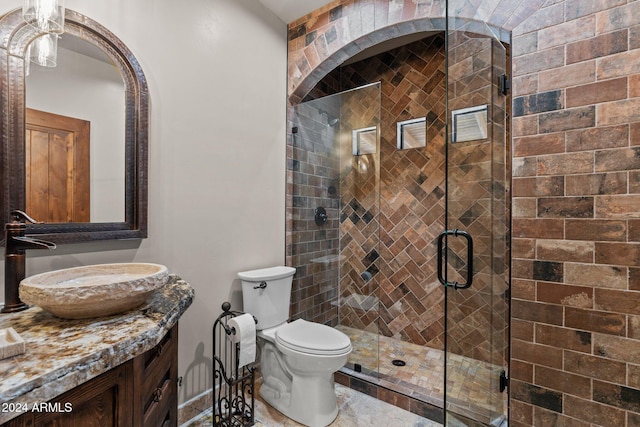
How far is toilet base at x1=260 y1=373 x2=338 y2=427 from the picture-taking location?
183 cm

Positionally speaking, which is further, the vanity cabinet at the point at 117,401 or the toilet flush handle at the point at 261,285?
the toilet flush handle at the point at 261,285

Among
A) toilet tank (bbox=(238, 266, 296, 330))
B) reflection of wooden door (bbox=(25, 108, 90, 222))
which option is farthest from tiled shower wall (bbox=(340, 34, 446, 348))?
reflection of wooden door (bbox=(25, 108, 90, 222))

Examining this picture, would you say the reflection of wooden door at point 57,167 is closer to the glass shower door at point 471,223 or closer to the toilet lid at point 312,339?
the toilet lid at point 312,339

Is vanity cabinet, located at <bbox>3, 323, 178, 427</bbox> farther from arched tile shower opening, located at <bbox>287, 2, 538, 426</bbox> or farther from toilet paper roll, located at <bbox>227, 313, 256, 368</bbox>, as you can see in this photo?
arched tile shower opening, located at <bbox>287, 2, 538, 426</bbox>

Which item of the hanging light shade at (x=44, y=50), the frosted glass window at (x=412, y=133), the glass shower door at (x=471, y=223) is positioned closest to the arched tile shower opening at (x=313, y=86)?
the glass shower door at (x=471, y=223)

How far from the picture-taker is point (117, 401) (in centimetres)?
81

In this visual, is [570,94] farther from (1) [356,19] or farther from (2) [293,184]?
(2) [293,184]

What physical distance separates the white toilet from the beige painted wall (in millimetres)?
195

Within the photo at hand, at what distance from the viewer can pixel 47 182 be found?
4.32 feet

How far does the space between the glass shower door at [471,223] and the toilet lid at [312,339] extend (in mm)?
649

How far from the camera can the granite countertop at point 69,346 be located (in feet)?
2.02

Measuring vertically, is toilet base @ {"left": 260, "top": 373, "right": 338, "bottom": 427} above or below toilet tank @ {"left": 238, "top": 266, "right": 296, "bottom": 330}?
below

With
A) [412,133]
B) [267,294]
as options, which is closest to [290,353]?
[267,294]

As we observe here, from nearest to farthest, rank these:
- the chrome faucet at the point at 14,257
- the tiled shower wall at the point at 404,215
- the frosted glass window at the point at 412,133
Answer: the chrome faucet at the point at 14,257 < the tiled shower wall at the point at 404,215 < the frosted glass window at the point at 412,133
